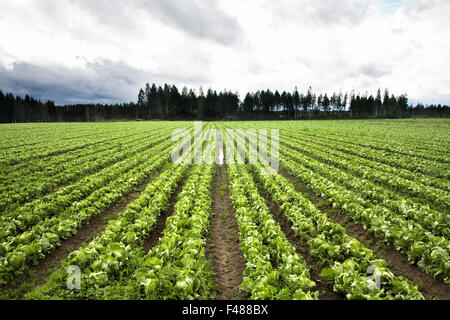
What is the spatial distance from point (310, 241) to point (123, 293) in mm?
5216

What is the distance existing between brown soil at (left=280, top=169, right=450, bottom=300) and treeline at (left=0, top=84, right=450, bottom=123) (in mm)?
107323

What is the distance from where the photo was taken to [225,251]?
283 inches

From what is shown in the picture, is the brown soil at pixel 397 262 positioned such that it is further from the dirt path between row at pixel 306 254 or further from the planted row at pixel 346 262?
the dirt path between row at pixel 306 254

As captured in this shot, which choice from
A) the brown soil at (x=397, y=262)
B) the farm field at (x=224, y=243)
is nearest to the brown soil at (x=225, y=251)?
the farm field at (x=224, y=243)

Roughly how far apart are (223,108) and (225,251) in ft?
386

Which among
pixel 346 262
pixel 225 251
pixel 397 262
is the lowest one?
pixel 225 251

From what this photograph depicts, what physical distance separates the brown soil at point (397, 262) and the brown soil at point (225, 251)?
4.16m

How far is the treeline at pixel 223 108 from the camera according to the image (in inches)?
4427

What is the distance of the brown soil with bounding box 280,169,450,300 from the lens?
17.1ft

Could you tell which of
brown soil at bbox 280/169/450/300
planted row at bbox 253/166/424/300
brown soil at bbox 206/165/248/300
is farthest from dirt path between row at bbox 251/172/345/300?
brown soil at bbox 280/169/450/300

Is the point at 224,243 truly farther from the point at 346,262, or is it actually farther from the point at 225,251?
the point at 346,262

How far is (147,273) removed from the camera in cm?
494

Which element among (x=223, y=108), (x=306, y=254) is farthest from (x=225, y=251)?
(x=223, y=108)
